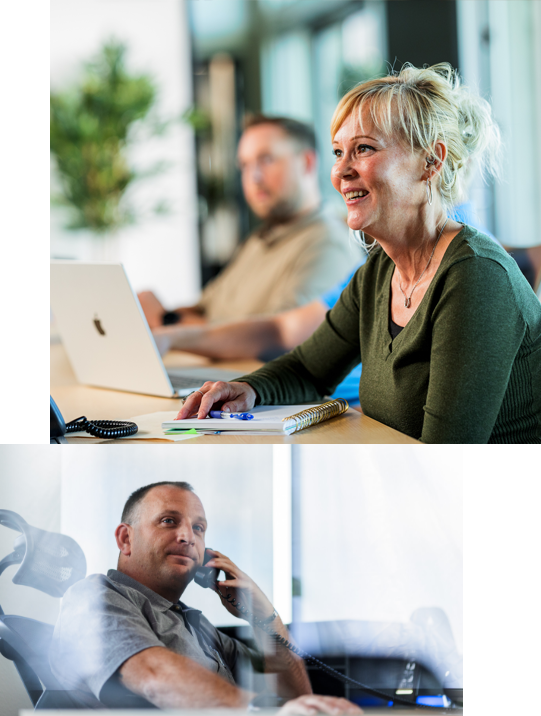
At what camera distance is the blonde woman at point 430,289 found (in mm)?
1069

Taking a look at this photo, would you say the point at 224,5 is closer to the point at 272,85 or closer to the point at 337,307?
the point at 272,85

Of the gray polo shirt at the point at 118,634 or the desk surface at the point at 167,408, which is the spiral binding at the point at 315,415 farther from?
the gray polo shirt at the point at 118,634

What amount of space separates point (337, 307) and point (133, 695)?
0.86m

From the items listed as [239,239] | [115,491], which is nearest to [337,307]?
[115,491]

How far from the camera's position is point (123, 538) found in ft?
3.25

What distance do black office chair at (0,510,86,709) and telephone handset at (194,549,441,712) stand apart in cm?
17

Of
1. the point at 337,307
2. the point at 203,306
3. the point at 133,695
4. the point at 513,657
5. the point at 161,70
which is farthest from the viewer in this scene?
the point at 161,70

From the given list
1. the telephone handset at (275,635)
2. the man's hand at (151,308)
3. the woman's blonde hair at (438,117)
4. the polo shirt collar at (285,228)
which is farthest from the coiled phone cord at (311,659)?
the polo shirt collar at (285,228)

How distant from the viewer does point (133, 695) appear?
0.93 meters

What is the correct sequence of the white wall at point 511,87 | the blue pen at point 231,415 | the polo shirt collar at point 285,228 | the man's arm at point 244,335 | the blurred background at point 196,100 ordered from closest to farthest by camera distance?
the blue pen at point 231,415, the man's arm at point 244,335, the polo shirt collar at point 285,228, the white wall at point 511,87, the blurred background at point 196,100

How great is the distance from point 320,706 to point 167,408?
628 millimetres

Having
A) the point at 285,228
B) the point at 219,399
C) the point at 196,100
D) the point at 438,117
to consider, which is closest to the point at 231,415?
the point at 219,399

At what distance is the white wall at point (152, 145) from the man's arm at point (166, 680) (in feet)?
15.1

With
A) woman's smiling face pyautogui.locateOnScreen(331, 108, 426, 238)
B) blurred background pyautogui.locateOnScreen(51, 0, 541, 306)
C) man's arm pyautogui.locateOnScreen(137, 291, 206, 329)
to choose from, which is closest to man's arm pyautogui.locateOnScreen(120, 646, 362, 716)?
woman's smiling face pyautogui.locateOnScreen(331, 108, 426, 238)
